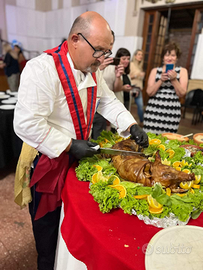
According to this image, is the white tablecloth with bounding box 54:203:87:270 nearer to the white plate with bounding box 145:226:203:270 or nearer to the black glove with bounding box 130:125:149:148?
the white plate with bounding box 145:226:203:270

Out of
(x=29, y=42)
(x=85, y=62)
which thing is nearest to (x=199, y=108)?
(x=85, y=62)

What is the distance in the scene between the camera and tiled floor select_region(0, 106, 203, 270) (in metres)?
1.84

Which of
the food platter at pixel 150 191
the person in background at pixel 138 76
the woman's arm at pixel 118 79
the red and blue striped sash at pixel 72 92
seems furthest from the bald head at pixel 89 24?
the person in background at pixel 138 76

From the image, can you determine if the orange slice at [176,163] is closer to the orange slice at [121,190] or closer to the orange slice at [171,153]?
the orange slice at [171,153]

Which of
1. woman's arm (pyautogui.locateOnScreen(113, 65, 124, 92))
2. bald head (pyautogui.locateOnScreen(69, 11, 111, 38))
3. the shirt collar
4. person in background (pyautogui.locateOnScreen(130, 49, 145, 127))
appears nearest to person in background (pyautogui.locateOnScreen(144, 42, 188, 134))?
woman's arm (pyautogui.locateOnScreen(113, 65, 124, 92))

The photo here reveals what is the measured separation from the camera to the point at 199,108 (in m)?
5.95

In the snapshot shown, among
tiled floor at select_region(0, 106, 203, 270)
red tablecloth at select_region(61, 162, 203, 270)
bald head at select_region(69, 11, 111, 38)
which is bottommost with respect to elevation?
tiled floor at select_region(0, 106, 203, 270)

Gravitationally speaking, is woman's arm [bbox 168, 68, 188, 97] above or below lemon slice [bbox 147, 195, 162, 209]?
above

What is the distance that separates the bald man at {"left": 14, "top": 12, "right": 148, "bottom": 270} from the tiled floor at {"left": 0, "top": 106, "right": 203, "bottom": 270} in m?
0.51

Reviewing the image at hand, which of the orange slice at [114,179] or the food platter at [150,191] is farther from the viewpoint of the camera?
the orange slice at [114,179]

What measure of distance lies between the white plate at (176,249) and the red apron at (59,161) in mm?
685

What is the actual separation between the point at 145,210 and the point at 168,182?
21cm

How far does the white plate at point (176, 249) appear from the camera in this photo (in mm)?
728

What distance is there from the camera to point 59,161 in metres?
1.29
